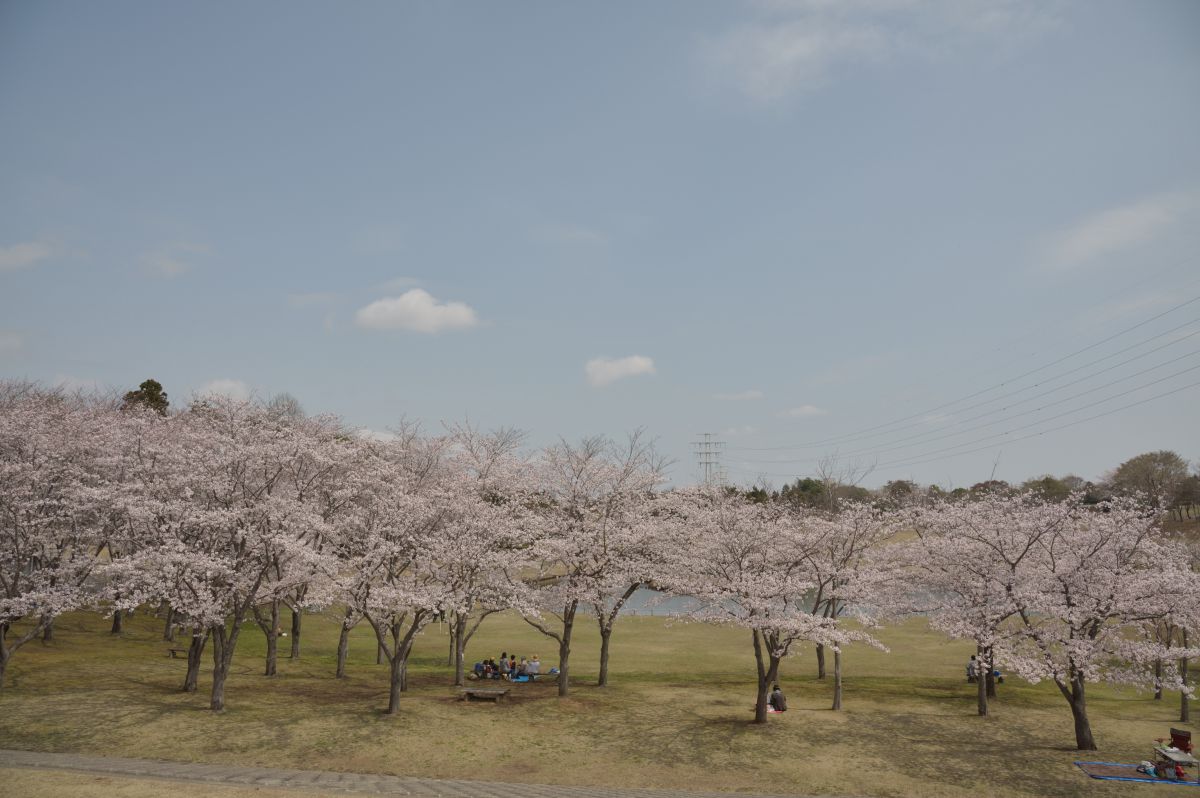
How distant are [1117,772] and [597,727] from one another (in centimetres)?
1710

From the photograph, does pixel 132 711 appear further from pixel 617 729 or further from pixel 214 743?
pixel 617 729

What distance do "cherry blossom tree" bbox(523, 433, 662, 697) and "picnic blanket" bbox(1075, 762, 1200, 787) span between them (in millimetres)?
17681

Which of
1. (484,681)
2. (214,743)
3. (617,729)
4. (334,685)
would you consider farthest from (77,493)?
(617,729)

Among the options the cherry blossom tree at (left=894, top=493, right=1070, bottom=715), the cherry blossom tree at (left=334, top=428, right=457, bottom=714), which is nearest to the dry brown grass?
the cherry blossom tree at (left=334, top=428, right=457, bottom=714)

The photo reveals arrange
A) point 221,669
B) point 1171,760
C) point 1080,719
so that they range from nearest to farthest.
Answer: point 1171,760 < point 1080,719 < point 221,669

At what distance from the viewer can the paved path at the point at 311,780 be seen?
59.8ft

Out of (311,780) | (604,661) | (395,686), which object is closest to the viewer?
(311,780)

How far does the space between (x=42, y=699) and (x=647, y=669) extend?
26035 millimetres

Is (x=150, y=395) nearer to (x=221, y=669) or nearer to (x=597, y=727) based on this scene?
(x=221, y=669)

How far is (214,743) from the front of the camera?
21.3 m

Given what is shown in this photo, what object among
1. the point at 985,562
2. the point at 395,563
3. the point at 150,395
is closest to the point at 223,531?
the point at 395,563

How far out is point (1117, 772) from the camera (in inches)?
840

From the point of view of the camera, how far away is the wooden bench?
27672mm

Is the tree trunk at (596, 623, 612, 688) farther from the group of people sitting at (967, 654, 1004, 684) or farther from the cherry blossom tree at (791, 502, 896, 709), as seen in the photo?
the group of people sitting at (967, 654, 1004, 684)
